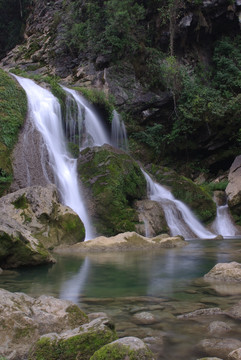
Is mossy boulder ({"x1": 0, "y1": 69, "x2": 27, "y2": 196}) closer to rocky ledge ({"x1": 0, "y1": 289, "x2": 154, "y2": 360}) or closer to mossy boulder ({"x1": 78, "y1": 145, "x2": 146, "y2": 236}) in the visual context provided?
mossy boulder ({"x1": 78, "y1": 145, "x2": 146, "y2": 236})

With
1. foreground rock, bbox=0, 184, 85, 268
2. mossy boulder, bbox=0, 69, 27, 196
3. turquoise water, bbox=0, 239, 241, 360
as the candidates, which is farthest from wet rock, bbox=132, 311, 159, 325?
mossy boulder, bbox=0, 69, 27, 196

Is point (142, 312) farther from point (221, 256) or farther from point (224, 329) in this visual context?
point (221, 256)

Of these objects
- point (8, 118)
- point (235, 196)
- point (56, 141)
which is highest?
point (8, 118)

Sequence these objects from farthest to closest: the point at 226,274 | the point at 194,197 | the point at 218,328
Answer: the point at 194,197 → the point at 226,274 → the point at 218,328

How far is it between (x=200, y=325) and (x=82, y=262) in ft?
15.5

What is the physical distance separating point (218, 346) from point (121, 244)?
7.07 meters

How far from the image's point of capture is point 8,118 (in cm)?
1415

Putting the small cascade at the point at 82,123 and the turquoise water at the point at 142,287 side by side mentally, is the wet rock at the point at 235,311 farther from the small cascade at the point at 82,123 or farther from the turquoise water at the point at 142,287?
the small cascade at the point at 82,123

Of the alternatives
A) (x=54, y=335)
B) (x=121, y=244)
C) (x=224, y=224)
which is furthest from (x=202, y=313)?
(x=224, y=224)

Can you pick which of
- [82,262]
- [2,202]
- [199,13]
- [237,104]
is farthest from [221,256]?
[199,13]

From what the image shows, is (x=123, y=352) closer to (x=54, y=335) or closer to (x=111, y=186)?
Answer: (x=54, y=335)

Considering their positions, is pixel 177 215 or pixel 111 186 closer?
pixel 111 186

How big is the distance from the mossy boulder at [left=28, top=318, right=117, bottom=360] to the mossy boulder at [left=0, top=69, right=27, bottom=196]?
32.3 ft

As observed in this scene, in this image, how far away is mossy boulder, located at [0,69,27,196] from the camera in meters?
12.2
